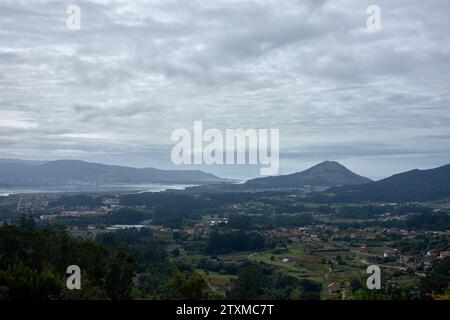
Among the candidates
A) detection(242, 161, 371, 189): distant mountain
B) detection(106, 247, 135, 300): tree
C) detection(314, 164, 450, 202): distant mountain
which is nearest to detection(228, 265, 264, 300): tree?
detection(106, 247, 135, 300): tree

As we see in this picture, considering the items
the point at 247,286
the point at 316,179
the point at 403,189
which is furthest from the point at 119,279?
the point at 316,179

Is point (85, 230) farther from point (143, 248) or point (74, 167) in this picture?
point (74, 167)

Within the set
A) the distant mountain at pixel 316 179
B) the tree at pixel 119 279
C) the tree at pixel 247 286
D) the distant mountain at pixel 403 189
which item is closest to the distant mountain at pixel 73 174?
the distant mountain at pixel 316 179

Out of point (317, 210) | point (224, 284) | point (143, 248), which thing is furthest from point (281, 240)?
point (317, 210)

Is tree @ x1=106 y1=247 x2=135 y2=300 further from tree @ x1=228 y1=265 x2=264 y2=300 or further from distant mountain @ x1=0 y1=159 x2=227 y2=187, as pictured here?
distant mountain @ x1=0 y1=159 x2=227 y2=187

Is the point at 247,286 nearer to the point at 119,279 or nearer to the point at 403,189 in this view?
the point at 119,279
